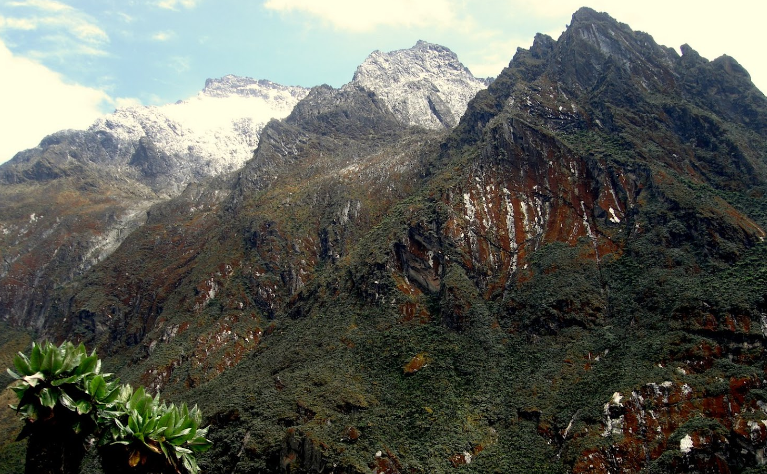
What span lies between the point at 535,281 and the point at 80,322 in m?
120

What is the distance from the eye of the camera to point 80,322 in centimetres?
14225

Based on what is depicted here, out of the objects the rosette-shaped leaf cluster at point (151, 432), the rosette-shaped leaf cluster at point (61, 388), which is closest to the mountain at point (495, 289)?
the rosette-shaped leaf cluster at point (151, 432)

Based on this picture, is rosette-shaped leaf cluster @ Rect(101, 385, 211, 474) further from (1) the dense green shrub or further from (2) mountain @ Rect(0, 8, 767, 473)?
(2) mountain @ Rect(0, 8, 767, 473)

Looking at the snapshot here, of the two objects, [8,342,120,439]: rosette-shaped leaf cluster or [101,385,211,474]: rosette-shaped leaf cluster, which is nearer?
[8,342,120,439]: rosette-shaped leaf cluster

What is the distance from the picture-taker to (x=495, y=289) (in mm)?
102562

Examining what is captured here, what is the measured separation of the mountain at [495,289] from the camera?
69188 millimetres

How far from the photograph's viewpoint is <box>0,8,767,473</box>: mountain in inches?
2724

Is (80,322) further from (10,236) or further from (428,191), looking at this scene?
(428,191)

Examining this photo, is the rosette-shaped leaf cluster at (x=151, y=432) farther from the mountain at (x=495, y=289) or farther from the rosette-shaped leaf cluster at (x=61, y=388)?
the mountain at (x=495, y=289)

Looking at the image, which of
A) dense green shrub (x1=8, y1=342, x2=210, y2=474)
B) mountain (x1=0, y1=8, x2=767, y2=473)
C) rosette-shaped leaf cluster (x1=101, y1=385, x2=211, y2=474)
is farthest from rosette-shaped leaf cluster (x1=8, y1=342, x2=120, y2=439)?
mountain (x1=0, y1=8, x2=767, y2=473)

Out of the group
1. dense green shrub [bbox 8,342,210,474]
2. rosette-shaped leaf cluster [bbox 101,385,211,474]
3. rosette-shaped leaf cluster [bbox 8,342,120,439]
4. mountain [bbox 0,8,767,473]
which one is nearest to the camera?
rosette-shaped leaf cluster [bbox 8,342,120,439]

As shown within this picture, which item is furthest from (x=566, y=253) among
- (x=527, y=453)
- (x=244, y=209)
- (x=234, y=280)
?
(x=244, y=209)

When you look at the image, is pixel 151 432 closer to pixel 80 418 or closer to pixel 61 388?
pixel 80 418

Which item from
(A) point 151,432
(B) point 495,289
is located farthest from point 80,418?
(B) point 495,289
